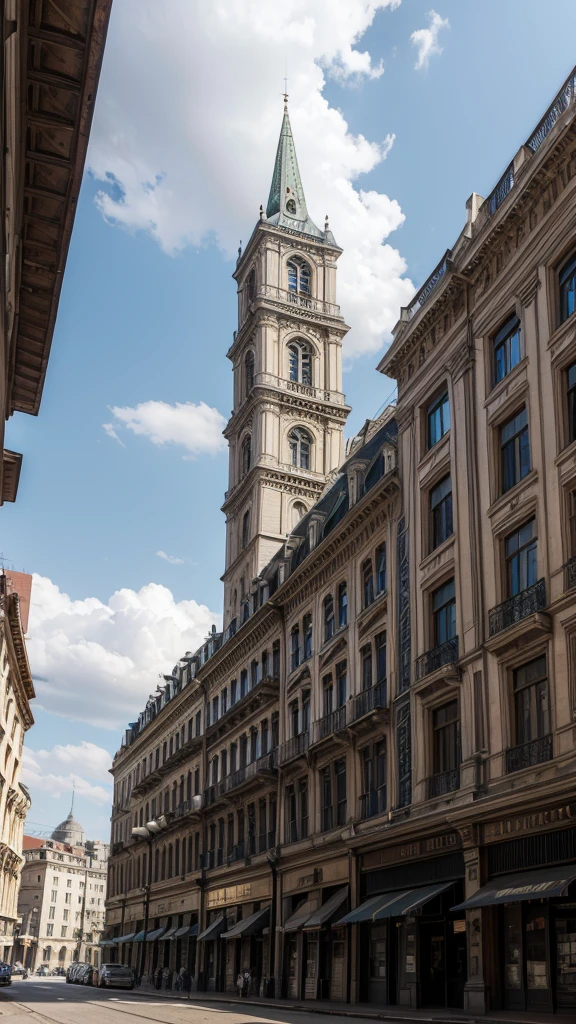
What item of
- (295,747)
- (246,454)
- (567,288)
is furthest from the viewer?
(246,454)

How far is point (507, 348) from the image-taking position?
94.1ft

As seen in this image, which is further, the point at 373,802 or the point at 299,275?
the point at 299,275

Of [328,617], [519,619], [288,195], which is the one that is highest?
[288,195]

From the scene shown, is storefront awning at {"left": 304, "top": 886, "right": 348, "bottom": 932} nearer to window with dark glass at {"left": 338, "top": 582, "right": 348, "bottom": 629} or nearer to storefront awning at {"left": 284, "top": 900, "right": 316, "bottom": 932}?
storefront awning at {"left": 284, "top": 900, "right": 316, "bottom": 932}

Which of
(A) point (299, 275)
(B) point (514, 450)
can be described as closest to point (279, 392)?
(A) point (299, 275)

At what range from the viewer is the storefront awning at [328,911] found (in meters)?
34.4

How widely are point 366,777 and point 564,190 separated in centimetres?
1929

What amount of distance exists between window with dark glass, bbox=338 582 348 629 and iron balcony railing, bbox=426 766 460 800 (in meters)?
10.0

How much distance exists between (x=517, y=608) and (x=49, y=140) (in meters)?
15.7

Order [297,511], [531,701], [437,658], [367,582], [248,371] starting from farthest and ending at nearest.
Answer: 1. [248,371]
2. [297,511]
3. [367,582]
4. [437,658]
5. [531,701]

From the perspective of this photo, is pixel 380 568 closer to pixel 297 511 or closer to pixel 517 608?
pixel 517 608

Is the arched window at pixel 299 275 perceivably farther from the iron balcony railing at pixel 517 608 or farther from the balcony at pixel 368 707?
the iron balcony railing at pixel 517 608

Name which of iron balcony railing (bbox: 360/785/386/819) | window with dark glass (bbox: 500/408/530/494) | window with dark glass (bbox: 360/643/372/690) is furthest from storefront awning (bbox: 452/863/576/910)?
window with dark glass (bbox: 360/643/372/690)

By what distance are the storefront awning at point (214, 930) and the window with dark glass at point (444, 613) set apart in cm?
2569
